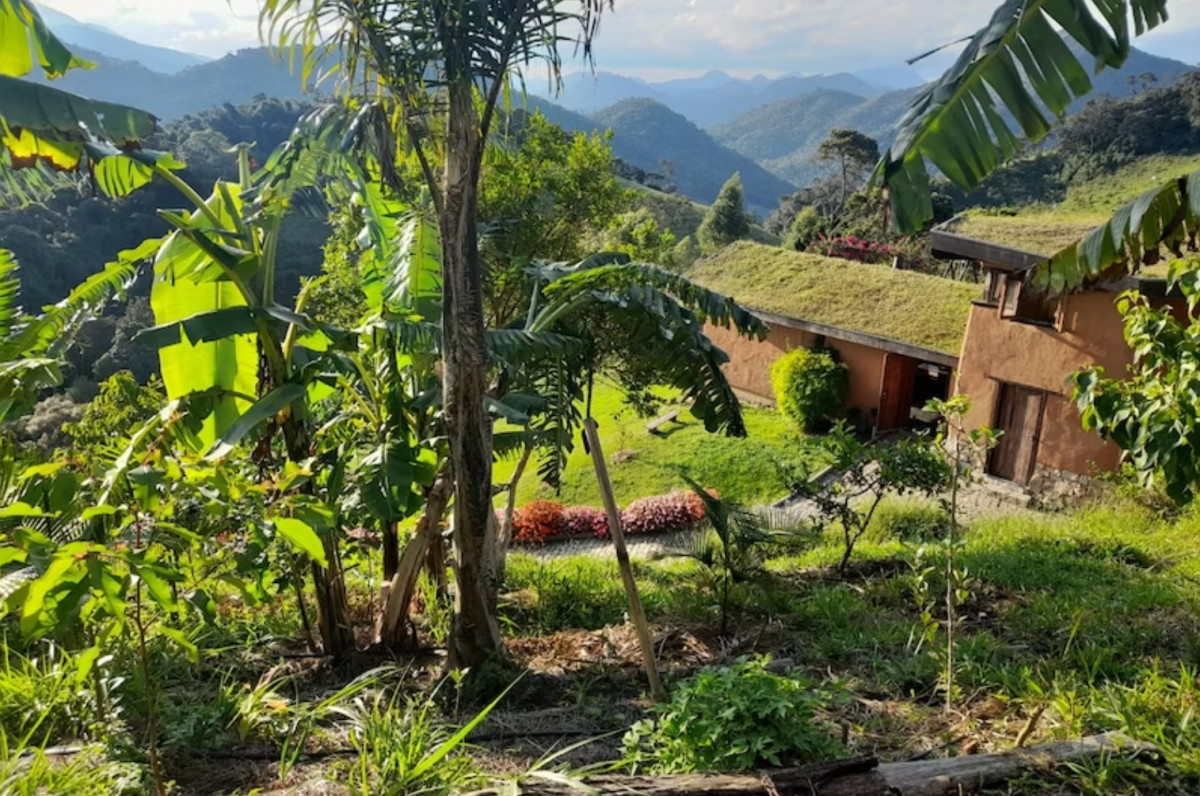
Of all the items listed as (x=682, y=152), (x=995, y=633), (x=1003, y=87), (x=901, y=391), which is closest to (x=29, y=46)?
(x=1003, y=87)

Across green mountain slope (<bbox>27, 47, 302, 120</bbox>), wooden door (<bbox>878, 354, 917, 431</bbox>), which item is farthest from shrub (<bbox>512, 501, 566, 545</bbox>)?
green mountain slope (<bbox>27, 47, 302, 120</bbox>)

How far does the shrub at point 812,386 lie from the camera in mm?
16094

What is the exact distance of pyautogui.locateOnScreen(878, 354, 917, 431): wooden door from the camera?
51.6 feet

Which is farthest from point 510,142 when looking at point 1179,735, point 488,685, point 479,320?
point 1179,735

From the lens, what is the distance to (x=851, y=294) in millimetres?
17234

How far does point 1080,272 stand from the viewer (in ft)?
13.7

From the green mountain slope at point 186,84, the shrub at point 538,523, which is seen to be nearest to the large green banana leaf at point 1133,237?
the shrub at point 538,523

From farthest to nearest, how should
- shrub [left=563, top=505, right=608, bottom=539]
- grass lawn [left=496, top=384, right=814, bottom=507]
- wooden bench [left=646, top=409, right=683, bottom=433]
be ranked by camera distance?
wooden bench [left=646, top=409, right=683, bottom=433] → grass lawn [left=496, top=384, right=814, bottom=507] → shrub [left=563, top=505, right=608, bottom=539]

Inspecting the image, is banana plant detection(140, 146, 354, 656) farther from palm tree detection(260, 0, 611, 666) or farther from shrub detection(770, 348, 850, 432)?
shrub detection(770, 348, 850, 432)

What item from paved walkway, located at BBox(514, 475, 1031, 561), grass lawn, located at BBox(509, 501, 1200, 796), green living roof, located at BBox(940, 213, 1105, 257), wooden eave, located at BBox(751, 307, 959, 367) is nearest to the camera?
grass lawn, located at BBox(509, 501, 1200, 796)

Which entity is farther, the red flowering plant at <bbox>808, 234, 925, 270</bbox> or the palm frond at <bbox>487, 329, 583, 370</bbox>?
the red flowering plant at <bbox>808, 234, 925, 270</bbox>

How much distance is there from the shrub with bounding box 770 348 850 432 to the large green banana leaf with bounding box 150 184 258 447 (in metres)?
12.9

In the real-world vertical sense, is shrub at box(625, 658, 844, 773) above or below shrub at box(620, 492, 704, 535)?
above

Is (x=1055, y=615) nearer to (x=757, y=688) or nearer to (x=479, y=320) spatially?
(x=757, y=688)
